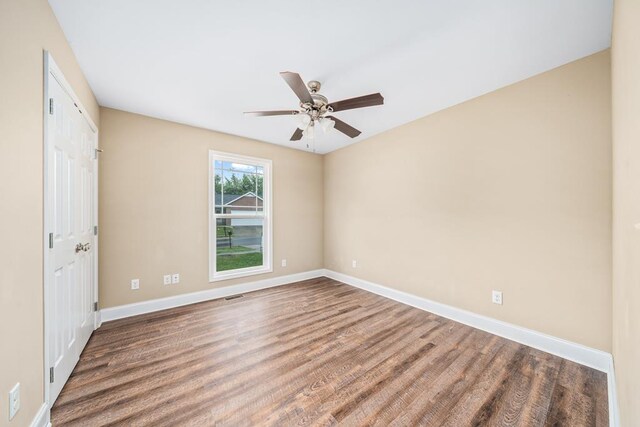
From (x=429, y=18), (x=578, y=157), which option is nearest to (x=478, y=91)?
(x=578, y=157)

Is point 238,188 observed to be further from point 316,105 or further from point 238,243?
point 316,105

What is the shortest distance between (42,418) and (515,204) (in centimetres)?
389

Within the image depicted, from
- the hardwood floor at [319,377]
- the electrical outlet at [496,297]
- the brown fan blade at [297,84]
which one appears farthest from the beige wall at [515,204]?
the brown fan blade at [297,84]

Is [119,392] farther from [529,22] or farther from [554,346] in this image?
[529,22]

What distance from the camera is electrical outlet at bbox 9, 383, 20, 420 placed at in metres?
1.12

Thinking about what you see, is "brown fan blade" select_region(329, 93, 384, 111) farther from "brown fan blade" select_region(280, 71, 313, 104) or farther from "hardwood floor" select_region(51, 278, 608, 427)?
"hardwood floor" select_region(51, 278, 608, 427)

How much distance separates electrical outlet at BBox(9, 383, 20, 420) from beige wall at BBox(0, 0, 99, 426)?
0.09ft

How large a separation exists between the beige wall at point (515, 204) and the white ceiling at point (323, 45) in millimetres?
341

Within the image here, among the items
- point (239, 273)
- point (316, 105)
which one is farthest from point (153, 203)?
point (316, 105)

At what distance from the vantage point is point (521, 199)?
2.34 meters

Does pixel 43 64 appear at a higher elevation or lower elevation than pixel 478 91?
lower

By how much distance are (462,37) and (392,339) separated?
2.70 meters

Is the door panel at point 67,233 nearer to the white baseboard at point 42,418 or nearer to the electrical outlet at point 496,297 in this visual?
the white baseboard at point 42,418

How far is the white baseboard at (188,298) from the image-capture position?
113 inches
